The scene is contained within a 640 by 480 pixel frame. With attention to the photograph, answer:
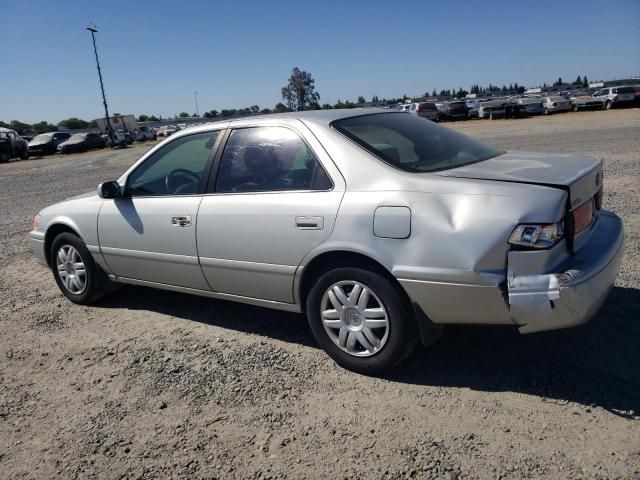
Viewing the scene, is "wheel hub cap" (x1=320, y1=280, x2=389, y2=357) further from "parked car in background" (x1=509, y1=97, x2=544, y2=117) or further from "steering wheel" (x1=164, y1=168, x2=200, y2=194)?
"parked car in background" (x1=509, y1=97, x2=544, y2=117)

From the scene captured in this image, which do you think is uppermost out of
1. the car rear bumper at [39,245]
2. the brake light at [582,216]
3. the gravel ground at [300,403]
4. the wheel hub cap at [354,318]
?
the brake light at [582,216]

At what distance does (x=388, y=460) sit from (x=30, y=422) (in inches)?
81.8

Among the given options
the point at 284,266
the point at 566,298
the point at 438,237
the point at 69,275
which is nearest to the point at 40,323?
the point at 69,275

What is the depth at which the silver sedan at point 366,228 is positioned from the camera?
275 centimetres

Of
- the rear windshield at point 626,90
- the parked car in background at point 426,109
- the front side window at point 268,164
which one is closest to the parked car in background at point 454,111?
the parked car in background at point 426,109

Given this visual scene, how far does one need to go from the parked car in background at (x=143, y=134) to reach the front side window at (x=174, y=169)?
176 feet

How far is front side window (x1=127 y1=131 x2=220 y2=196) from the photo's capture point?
4.15 meters

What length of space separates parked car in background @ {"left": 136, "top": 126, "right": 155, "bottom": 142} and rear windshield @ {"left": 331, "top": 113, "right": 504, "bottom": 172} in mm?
54617

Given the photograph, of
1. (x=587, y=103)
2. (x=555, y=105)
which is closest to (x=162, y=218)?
(x=587, y=103)

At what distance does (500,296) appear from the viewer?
109 inches

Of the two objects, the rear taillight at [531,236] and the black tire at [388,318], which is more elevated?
the rear taillight at [531,236]

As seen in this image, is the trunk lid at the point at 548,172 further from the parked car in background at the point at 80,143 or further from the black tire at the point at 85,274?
the parked car in background at the point at 80,143

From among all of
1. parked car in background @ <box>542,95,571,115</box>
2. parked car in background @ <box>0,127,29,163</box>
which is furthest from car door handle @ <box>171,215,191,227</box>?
parked car in background @ <box>542,95,571,115</box>

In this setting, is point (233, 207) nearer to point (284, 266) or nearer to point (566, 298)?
point (284, 266)
